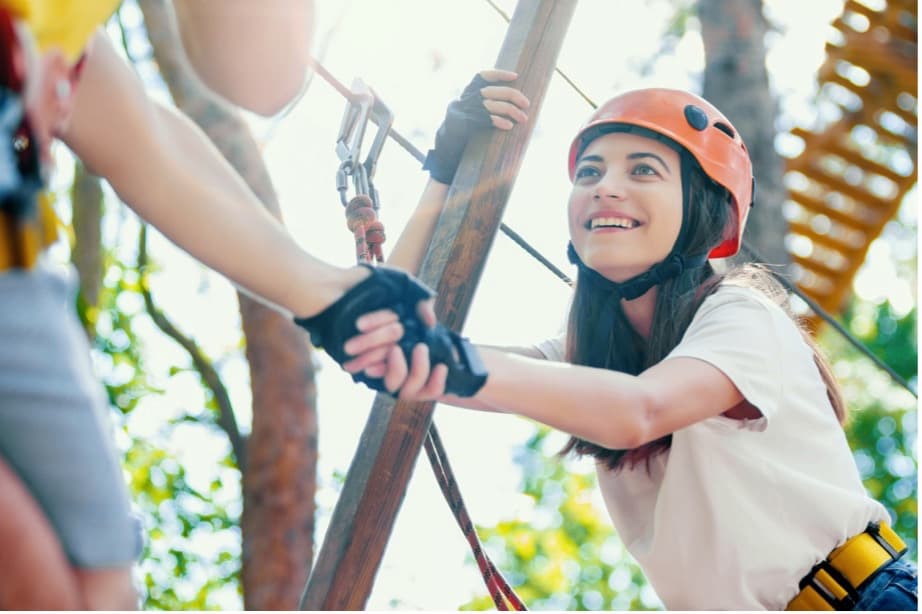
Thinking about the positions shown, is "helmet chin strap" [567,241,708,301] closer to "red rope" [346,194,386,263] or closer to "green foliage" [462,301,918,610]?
"red rope" [346,194,386,263]

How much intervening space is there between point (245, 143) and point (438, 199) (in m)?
3.76

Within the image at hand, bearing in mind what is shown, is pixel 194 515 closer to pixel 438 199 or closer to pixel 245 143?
pixel 245 143

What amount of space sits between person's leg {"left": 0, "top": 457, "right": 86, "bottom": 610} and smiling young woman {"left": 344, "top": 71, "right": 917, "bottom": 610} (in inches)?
42.9

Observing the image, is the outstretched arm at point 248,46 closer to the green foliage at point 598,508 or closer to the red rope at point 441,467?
the red rope at point 441,467

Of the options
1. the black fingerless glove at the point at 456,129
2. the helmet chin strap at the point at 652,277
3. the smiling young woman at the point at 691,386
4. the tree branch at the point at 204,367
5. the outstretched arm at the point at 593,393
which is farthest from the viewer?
the tree branch at the point at 204,367

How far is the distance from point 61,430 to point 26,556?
0.50 ft

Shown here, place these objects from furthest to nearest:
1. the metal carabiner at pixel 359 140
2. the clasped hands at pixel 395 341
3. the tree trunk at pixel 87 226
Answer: the tree trunk at pixel 87 226, the metal carabiner at pixel 359 140, the clasped hands at pixel 395 341

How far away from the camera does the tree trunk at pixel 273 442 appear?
20.2 ft

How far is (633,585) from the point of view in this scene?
17.7 meters

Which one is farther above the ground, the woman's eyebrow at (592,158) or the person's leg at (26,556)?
the woman's eyebrow at (592,158)

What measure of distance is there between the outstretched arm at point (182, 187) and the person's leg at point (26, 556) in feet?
2.25

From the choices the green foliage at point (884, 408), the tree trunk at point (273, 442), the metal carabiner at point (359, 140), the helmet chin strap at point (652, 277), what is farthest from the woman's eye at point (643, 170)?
the green foliage at point (884, 408)

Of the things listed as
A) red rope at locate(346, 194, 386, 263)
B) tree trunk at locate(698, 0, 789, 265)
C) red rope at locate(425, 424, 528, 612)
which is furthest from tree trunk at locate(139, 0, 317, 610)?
red rope at locate(346, 194, 386, 263)

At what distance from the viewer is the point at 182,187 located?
1.95 metres
